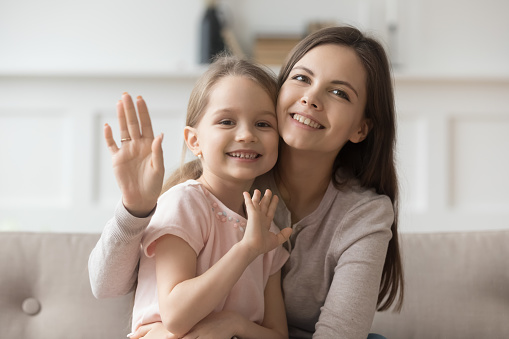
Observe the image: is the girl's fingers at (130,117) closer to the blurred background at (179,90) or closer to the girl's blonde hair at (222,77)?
the girl's blonde hair at (222,77)

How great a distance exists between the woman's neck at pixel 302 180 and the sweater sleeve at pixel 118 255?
1.59 feet

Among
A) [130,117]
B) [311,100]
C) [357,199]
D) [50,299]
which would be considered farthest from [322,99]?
[50,299]

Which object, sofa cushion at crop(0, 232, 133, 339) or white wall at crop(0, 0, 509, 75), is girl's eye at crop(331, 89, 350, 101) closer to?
sofa cushion at crop(0, 232, 133, 339)

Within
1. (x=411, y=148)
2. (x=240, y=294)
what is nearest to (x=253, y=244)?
(x=240, y=294)

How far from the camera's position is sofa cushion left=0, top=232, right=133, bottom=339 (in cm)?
→ 166

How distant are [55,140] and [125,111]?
110 inches

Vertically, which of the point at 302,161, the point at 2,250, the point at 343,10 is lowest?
the point at 2,250

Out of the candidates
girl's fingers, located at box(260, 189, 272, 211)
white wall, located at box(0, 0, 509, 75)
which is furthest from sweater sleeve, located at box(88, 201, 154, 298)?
white wall, located at box(0, 0, 509, 75)

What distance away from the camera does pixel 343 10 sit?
4.01 metres

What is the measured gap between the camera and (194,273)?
50.1 inches

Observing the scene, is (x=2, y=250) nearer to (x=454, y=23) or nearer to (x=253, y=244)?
(x=253, y=244)

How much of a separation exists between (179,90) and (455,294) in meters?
2.43

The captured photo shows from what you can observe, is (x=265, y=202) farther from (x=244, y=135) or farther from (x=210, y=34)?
(x=210, y=34)

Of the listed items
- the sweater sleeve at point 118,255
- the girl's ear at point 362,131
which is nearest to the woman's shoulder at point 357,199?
the girl's ear at point 362,131
